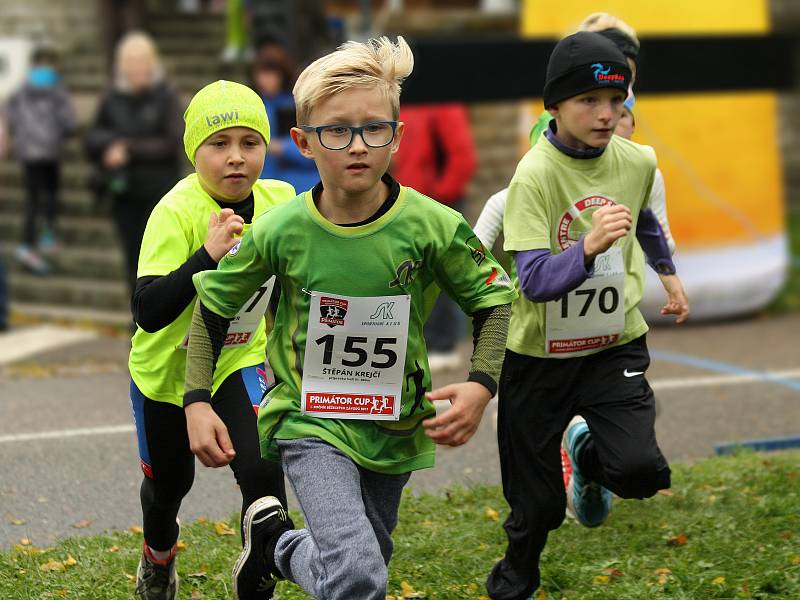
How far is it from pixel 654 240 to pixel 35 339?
7125 millimetres

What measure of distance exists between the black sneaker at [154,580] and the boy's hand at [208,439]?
1.09 meters

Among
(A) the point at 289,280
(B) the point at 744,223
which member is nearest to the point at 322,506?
(A) the point at 289,280

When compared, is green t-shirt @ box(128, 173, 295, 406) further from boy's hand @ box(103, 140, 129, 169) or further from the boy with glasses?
boy's hand @ box(103, 140, 129, 169)

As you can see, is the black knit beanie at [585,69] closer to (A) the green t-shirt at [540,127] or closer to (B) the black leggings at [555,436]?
(A) the green t-shirt at [540,127]

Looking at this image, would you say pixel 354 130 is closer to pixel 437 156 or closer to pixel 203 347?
pixel 203 347

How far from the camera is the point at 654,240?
521 centimetres

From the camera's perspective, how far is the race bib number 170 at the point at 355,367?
159 inches

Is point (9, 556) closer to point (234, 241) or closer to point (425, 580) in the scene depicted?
point (425, 580)

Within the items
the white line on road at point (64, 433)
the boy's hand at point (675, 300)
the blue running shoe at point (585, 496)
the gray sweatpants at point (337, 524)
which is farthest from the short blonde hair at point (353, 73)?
the white line on road at point (64, 433)

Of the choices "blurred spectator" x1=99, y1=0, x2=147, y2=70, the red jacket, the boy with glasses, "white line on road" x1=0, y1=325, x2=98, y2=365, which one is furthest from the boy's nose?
"blurred spectator" x1=99, y1=0, x2=147, y2=70

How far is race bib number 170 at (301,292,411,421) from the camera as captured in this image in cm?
404

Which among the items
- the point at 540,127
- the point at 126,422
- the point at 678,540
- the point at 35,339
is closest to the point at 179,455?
the point at 540,127

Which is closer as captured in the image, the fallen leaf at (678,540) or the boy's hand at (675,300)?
the boy's hand at (675,300)

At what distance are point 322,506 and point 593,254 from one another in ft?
3.65
